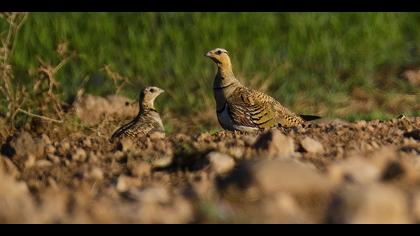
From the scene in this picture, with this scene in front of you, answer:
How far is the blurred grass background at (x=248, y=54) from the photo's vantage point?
10.8 meters

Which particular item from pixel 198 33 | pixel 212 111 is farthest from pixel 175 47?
Result: pixel 212 111

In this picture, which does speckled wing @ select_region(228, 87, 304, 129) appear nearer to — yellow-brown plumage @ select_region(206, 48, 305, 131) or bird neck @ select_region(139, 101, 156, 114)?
yellow-brown plumage @ select_region(206, 48, 305, 131)

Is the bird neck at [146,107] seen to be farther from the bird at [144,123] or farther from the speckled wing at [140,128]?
the speckled wing at [140,128]

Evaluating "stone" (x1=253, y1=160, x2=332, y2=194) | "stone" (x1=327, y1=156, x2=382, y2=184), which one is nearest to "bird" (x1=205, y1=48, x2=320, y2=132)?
"stone" (x1=327, y1=156, x2=382, y2=184)

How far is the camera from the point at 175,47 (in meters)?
11.8

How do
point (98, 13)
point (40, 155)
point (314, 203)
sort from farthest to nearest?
point (98, 13)
point (40, 155)
point (314, 203)

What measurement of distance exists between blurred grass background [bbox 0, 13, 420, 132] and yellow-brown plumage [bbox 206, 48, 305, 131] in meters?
1.62

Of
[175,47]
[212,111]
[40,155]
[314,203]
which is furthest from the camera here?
[175,47]

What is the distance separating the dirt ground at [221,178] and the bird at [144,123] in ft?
3.05

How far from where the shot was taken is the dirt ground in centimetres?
426

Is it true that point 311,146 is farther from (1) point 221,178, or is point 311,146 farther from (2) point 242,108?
(2) point 242,108

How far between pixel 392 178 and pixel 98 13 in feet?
26.1
